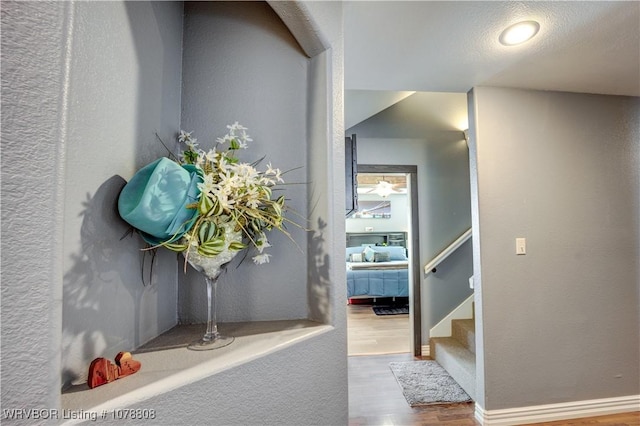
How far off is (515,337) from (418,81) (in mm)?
1858

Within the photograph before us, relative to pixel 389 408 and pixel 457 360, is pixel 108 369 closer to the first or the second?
pixel 389 408

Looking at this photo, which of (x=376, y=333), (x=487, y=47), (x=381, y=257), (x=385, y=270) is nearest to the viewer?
(x=487, y=47)

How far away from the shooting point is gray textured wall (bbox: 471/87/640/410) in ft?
6.07

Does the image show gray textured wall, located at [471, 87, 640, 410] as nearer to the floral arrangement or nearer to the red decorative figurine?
the floral arrangement

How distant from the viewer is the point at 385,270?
17.1 ft

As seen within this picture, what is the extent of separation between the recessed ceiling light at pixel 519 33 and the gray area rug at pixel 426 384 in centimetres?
243

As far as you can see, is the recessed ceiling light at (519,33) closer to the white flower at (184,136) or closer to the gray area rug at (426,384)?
the white flower at (184,136)

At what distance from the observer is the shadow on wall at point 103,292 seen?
570 millimetres

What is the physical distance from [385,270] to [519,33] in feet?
14.2

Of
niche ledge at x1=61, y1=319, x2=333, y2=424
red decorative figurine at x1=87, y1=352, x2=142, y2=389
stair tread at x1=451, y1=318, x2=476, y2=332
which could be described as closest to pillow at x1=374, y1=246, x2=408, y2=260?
stair tread at x1=451, y1=318, x2=476, y2=332

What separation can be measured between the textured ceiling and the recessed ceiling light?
3 centimetres

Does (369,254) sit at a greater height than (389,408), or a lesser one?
greater

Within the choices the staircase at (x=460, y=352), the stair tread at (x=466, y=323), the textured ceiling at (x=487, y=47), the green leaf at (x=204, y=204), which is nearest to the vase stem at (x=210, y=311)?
the green leaf at (x=204, y=204)

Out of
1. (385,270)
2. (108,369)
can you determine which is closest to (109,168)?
(108,369)
